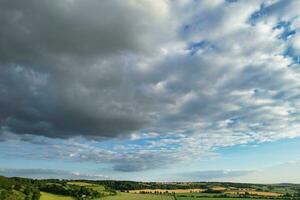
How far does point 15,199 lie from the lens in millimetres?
165250

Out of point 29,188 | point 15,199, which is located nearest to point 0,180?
point 29,188

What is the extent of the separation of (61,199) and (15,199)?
3813 centimetres

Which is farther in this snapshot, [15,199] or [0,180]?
[0,180]

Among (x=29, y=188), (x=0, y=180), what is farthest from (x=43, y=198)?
(x=0, y=180)

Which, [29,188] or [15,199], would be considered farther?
[29,188]

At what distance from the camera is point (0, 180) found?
19112 cm

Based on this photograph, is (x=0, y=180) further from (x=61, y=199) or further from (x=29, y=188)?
(x=61, y=199)

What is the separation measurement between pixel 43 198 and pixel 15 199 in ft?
92.0

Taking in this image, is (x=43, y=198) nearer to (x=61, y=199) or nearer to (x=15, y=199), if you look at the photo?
(x=61, y=199)

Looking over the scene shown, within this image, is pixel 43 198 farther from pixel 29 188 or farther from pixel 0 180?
pixel 0 180

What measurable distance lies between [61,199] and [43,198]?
38.2 ft

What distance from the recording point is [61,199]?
199m

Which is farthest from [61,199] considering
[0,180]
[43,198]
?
[0,180]

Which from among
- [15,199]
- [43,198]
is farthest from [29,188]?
[15,199]
